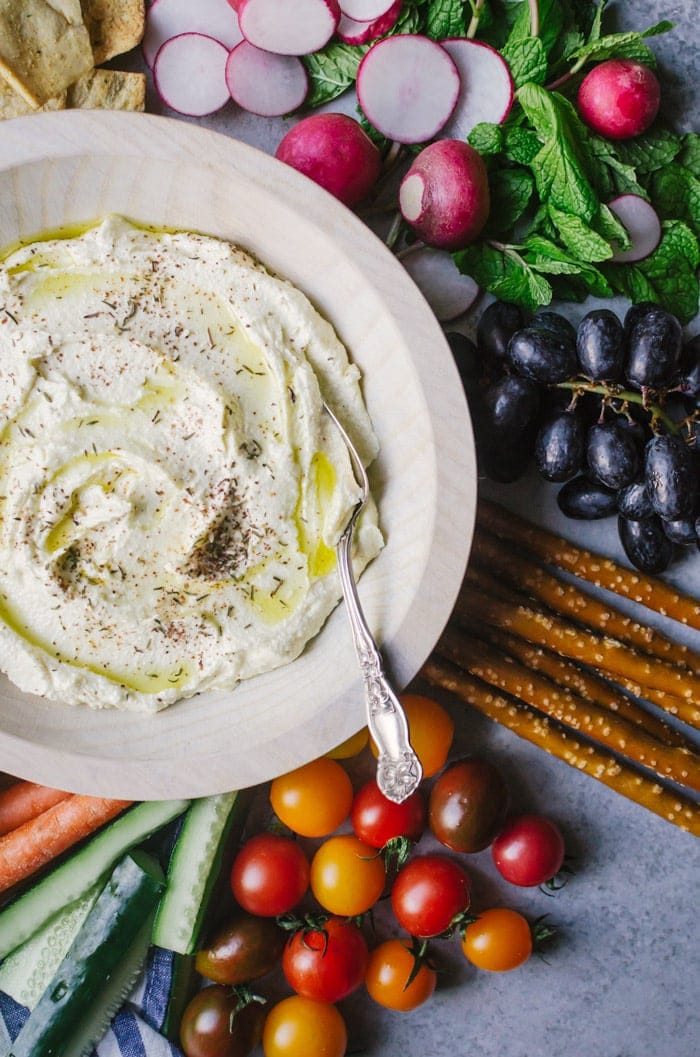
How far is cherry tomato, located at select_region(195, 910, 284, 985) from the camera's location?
242cm

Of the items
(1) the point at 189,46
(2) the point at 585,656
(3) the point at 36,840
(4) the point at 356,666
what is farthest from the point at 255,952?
(1) the point at 189,46

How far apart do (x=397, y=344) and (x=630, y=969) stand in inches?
73.8

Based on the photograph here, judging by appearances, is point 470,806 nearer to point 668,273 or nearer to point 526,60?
point 668,273

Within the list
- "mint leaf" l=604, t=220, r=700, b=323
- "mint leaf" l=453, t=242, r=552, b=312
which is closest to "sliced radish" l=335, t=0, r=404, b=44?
"mint leaf" l=453, t=242, r=552, b=312

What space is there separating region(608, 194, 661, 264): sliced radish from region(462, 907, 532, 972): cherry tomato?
A: 5.83 ft

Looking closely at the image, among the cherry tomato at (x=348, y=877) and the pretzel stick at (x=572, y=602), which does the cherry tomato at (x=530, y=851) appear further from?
the pretzel stick at (x=572, y=602)

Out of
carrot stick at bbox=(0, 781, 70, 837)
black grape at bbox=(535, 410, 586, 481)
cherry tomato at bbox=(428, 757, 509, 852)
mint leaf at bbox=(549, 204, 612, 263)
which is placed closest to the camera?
mint leaf at bbox=(549, 204, 612, 263)

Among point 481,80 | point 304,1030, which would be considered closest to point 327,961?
point 304,1030

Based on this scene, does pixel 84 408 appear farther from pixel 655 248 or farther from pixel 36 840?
pixel 655 248

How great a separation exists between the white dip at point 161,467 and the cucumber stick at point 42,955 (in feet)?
2.85

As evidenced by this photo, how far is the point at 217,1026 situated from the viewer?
239 centimetres

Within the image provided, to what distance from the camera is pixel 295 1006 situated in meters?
2.45

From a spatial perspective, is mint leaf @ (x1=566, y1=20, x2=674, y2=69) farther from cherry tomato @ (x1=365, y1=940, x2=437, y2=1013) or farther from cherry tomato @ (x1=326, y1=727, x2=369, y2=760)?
cherry tomato @ (x1=365, y1=940, x2=437, y2=1013)

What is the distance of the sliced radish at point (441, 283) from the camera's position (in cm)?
237
